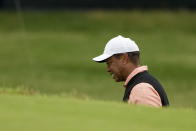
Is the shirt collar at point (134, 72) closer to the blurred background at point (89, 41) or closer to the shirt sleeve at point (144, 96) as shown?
the shirt sleeve at point (144, 96)

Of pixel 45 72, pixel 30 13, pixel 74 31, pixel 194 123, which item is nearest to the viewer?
pixel 194 123

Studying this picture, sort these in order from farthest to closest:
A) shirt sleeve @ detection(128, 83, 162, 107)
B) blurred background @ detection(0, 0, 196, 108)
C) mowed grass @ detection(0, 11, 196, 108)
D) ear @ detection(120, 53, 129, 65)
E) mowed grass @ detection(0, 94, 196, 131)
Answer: blurred background @ detection(0, 0, 196, 108)
mowed grass @ detection(0, 11, 196, 108)
ear @ detection(120, 53, 129, 65)
shirt sleeve @ detection(128, 83, 162, 107)
mowed grass @ detection(0, 94, 196, 131)

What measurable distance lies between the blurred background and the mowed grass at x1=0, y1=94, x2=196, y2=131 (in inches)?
456

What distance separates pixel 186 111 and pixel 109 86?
14.9m

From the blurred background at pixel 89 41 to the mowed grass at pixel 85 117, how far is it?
38.0 feet

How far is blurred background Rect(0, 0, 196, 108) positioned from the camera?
837 inches

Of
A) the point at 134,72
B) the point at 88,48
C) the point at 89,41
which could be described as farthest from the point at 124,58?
the point at 89,41

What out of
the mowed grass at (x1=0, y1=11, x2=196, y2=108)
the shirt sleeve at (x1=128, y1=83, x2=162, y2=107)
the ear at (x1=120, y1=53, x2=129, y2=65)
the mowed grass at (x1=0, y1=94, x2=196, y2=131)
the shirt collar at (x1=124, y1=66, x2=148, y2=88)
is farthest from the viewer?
the mowed grass at (x1=0, y1=11, x2=196, y2=108)

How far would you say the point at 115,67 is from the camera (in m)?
7.79

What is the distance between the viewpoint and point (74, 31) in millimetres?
32375

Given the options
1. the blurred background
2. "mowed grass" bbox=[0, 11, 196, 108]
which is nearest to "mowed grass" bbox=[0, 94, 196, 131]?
"mowed grass" bbox=[0, 11, 196, 108]

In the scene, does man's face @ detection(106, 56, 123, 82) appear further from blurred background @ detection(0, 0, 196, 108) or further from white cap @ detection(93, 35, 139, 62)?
blurred background @ detection(0, 0, 196, 108)

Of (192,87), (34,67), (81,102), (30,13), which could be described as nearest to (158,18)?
(30,13)

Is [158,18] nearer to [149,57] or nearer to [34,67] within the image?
[149,57]
